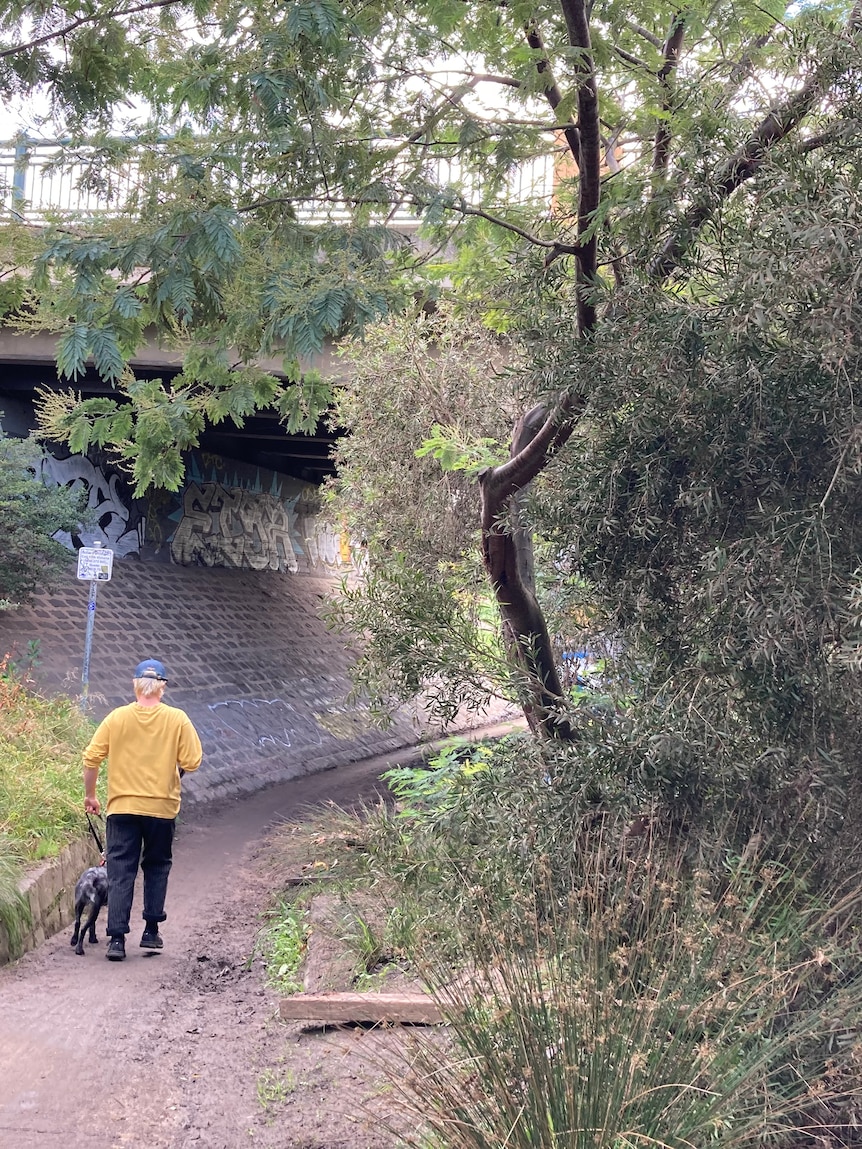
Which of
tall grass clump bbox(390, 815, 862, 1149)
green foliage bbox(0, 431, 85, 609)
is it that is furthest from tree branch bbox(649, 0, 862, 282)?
green foliage bbox(0, 431, 85, 609)

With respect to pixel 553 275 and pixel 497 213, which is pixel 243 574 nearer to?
pixel 497 213

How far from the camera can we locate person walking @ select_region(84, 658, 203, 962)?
22.5 ft

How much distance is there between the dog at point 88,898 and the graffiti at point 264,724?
8.92 meters

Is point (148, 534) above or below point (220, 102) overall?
below

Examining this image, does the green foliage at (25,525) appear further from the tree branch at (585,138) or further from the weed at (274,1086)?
the tree branch at (585,138)

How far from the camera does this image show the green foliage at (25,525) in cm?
1378

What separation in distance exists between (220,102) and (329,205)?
3.20 feet

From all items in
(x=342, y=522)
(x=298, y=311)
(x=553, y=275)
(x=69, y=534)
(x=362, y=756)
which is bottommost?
(x=362, y=756)

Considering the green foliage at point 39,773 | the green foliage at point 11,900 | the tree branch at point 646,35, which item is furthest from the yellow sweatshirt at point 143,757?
the tree branch at point 646,35

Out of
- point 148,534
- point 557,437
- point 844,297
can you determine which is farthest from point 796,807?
point 148,534

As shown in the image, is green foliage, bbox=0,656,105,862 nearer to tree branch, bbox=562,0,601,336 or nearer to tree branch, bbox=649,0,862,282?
tree branch, bbox=562,0,601,336

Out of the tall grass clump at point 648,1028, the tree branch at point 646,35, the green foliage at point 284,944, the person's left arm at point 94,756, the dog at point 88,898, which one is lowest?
the green foliage at point 284,944

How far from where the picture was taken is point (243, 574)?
23641mm

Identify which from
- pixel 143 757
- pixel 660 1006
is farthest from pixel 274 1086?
pixel 143 757
